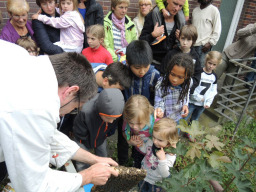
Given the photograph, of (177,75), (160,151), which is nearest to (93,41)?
(177,75)

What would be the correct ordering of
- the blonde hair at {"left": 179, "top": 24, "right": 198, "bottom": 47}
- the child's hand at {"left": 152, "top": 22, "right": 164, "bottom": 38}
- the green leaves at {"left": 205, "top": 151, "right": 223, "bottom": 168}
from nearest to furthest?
the green leaves at {"left": 205, "top": 151, "right": 223, "bottom": 168} → the blonde hair at {"left": 179, "top": 24, "right": 198, "bottom": 47} → the child's hand at {"left": 152, "top": 22, "right": 164, "bottom": 38}

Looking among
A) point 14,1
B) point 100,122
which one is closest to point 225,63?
point 100,122

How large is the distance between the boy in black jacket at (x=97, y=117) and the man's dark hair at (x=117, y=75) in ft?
1.16

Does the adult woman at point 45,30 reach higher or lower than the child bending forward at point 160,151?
higher

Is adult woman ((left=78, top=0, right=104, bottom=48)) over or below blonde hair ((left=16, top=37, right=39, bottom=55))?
over

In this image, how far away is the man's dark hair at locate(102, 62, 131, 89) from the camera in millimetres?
2496

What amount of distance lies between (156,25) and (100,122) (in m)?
2.05

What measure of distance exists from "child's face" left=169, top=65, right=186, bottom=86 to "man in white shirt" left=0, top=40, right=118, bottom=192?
142 centimetres

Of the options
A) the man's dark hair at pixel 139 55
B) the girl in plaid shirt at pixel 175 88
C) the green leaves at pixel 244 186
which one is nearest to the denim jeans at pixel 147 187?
the girl in plaid shirt at pixel 175 88

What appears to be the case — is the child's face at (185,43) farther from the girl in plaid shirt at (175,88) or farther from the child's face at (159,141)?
the child's face at (159,141)

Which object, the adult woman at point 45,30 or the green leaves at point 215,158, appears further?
the adult woman at point 45,30

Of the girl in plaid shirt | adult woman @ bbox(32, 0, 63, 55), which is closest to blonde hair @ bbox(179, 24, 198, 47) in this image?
the girl in plaid shirt

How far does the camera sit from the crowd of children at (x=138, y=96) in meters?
2.06

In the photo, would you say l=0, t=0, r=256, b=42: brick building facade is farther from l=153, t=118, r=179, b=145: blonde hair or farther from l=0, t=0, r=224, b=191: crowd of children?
l=153, t=118, r=179, b=145: blonde hair
